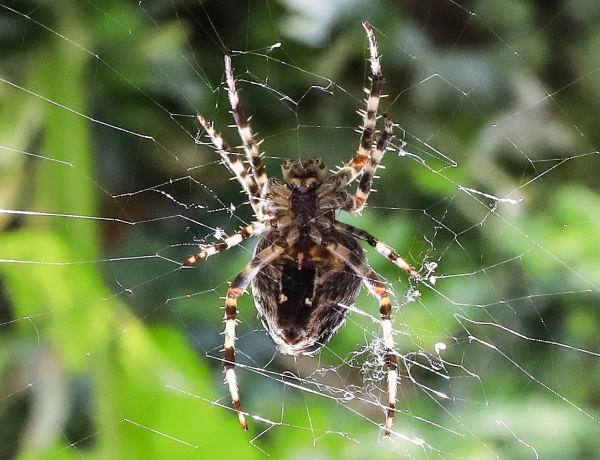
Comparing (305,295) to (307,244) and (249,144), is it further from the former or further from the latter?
(249,144)

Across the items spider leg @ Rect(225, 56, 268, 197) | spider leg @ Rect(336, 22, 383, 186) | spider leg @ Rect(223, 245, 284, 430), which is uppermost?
spider leg @ Rect(336, 22, 383, 186)

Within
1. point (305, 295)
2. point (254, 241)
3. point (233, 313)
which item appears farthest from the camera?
Result: point (254, 241)

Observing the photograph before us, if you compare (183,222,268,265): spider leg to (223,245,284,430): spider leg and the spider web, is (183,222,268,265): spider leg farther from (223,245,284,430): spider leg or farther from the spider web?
the spider web

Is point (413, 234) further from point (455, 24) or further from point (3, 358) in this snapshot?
point (3, 358)

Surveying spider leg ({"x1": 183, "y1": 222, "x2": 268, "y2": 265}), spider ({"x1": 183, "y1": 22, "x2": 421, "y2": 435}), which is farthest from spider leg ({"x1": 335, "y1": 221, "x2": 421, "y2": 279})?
spider leg ({"x1": 183, "y1": 222, "x2": 268, "y2": 265})

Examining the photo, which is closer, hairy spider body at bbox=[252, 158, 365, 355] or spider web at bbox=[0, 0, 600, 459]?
hairy spider body at bbox=[252, 158, 365, 355]

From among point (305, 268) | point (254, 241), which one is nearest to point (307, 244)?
point (305, 268)
